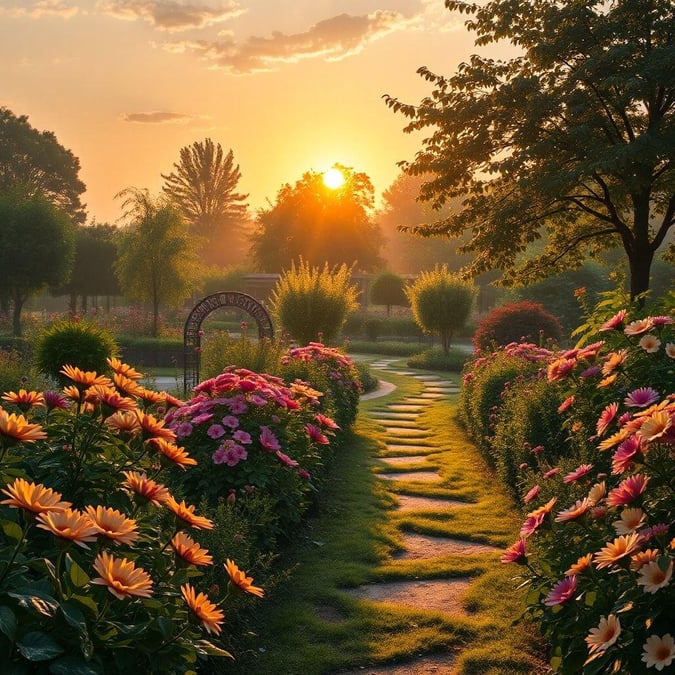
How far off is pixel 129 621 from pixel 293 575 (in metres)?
3.01

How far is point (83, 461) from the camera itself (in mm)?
2732

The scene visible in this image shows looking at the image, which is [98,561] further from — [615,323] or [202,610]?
[615,323]

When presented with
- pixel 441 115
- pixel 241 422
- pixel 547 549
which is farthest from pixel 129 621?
pixel 441 115

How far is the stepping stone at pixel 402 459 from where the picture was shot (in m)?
8.65

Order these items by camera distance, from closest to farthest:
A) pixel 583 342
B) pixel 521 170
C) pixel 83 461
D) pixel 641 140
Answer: pixel 83 461 → pixel 583 342 → pixel 641 140 → pixel 521 170

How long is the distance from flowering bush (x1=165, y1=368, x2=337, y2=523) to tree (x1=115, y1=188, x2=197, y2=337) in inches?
869

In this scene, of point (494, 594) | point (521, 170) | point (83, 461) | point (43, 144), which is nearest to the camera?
point (83, 461)

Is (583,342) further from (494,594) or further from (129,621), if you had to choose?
(129,621)

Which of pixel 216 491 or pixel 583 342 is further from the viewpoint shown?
pixel 583 342

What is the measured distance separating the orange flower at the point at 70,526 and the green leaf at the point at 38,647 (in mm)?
230

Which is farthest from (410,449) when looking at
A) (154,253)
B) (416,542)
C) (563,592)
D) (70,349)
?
(154,253)

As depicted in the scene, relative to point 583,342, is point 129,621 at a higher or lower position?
lower

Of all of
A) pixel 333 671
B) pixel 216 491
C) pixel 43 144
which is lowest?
pixel 333 671

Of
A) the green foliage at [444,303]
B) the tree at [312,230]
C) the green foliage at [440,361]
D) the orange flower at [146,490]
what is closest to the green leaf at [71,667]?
the orange flower at [146,490]
